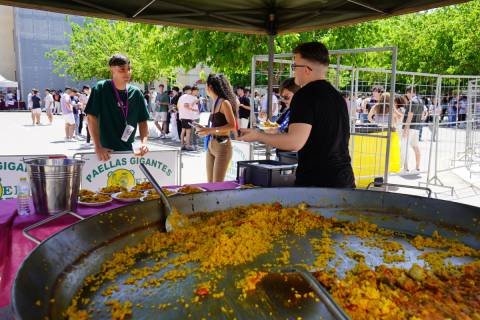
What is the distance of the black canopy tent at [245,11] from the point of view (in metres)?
3.24

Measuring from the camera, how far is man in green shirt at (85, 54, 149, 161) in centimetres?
356

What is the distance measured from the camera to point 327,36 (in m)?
10.2

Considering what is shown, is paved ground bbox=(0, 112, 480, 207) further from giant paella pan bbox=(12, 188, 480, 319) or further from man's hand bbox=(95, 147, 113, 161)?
giant paella pan bbox=(12, 188, 480, 319)

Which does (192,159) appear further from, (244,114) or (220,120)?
(220,120)

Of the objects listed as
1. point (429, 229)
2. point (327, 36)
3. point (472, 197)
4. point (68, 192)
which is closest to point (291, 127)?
point (429, 229)

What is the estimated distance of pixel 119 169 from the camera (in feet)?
12.1

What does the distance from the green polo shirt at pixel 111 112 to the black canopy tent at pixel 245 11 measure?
0.66 meters

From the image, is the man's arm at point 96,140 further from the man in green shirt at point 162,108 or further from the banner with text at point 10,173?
the man in green shirt at point 162,108

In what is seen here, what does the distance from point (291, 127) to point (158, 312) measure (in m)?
1.45

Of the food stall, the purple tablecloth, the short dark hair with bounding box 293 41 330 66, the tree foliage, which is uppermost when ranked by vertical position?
the tree foliage

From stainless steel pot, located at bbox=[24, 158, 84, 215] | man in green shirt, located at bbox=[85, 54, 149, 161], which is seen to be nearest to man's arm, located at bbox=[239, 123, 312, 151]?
stainless steel pot, located at bbox=[24, 158, 84, 215]

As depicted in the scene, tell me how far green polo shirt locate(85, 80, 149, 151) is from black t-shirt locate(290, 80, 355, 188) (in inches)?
76.4

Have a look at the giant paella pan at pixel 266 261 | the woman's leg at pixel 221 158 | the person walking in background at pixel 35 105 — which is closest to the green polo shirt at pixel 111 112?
the woman's leg at pixel 221 158

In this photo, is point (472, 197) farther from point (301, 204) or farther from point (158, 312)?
point (158, 312)
